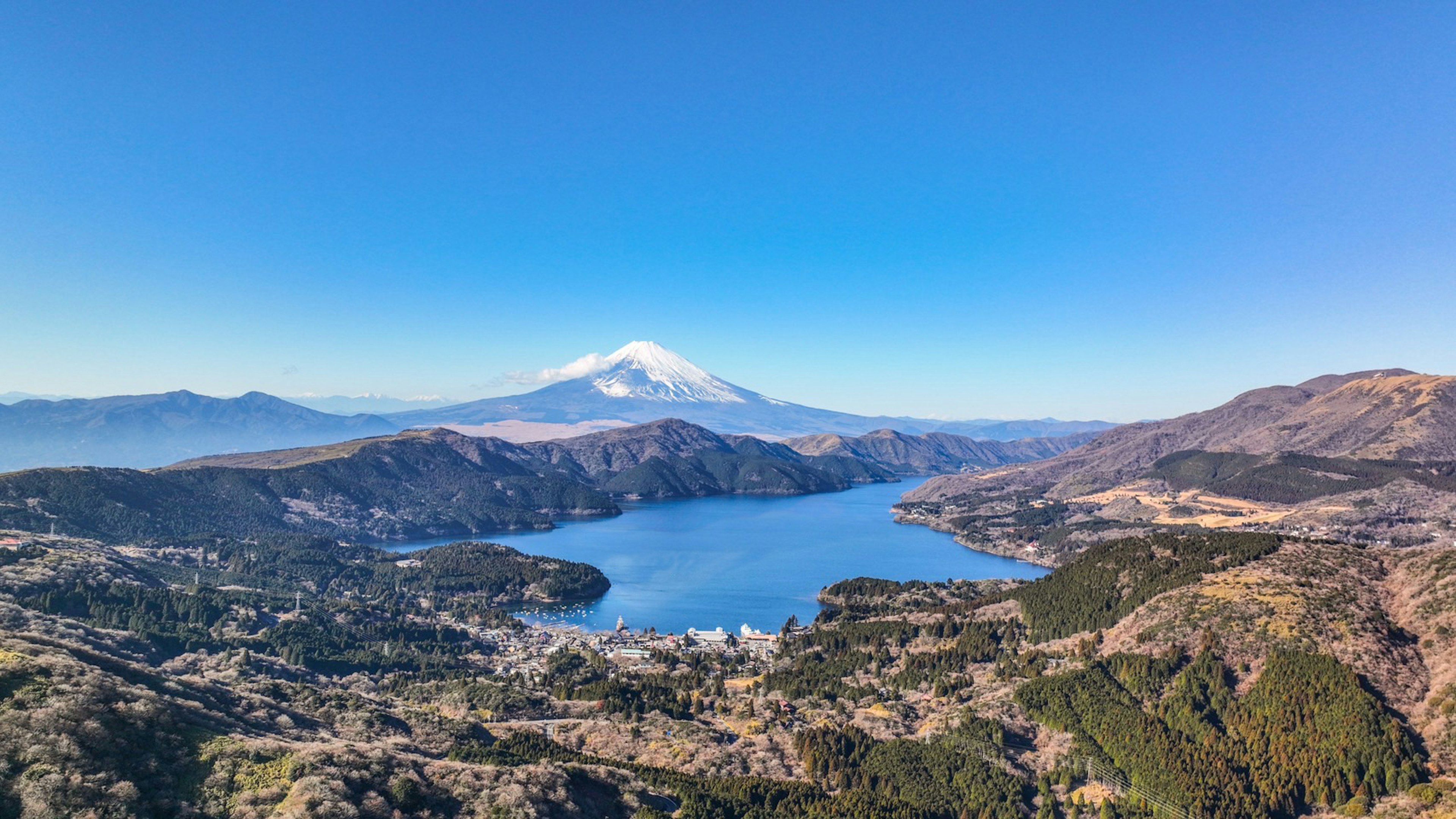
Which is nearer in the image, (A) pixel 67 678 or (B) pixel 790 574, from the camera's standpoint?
(A) pixel 67 678

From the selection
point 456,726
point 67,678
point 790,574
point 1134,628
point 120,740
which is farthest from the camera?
point 790,574

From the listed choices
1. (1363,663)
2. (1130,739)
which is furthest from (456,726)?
(1363,663)

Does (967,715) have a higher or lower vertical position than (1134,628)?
lower

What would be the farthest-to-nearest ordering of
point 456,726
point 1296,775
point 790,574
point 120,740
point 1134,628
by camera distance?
point 790,574, point 1134,628, point 456,726, point 1296,775, point 120,740

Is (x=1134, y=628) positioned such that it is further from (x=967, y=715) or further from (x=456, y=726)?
(x=456, y=726)

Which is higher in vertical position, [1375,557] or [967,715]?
[1375,557]

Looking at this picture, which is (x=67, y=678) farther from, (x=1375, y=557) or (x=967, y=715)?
(x=1375, y=557)

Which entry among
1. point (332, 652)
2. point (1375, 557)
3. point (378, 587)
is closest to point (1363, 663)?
point (1375, 557)

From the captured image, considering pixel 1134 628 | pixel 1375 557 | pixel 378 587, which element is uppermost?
pixel 1375 557

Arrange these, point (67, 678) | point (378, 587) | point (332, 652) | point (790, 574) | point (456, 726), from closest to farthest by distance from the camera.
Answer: point (67, 678)
point (456, 726)
point (332, 652)
point (378, 587)
point (790, 574)
